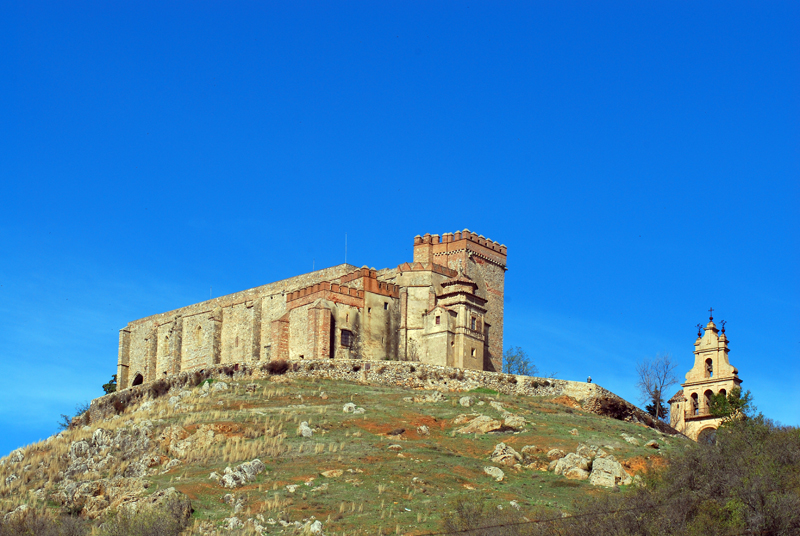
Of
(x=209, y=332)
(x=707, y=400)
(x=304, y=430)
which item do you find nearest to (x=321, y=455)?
(x=304, y=430)

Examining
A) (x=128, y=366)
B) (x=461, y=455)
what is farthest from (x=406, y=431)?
(x=128, y=366)

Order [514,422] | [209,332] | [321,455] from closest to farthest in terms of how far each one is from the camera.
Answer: [321,455]
[514,422]
[209,332]

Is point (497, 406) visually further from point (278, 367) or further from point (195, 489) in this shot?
point (195, 489)

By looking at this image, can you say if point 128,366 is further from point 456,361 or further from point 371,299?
point 456,361

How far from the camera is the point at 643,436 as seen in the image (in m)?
43.8

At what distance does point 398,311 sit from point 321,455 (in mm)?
22127

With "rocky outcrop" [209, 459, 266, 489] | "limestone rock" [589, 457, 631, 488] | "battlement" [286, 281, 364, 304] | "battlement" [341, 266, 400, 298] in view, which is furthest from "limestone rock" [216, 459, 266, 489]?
"battlement" [341, 266, 400, 298]

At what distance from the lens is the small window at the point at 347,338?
5738 cm

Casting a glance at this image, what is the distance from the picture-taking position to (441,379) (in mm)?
52250

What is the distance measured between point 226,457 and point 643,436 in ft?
58.8

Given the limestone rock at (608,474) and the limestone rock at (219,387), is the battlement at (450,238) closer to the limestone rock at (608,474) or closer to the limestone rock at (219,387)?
the limestone rock at (219,387)

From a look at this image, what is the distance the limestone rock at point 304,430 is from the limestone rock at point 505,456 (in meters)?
7.54

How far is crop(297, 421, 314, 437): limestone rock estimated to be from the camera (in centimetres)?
4118

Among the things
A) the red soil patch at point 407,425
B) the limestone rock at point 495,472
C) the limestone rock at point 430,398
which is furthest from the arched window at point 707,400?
the limestone rock at point 495,472
